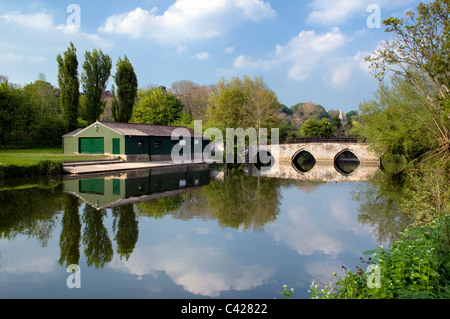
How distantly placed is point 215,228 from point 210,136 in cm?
2627

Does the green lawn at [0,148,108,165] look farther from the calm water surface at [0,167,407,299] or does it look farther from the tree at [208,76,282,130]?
the tree at [208,76,282,130]

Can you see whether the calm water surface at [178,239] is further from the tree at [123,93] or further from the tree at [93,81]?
the tree at [123,93]

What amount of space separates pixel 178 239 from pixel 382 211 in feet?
25.6

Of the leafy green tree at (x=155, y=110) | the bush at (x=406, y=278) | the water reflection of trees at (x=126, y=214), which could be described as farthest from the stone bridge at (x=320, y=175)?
the leafy green tree at (x=155, y=110)

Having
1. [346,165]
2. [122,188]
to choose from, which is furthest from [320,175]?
[122,188]

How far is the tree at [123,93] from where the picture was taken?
3841cm

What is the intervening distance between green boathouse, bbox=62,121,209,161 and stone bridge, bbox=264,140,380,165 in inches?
551

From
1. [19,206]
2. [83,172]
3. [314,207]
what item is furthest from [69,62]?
[314,207]

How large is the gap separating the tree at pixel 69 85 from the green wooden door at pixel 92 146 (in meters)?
5.71

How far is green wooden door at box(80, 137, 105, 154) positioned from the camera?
28.8 m

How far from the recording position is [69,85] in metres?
34.0

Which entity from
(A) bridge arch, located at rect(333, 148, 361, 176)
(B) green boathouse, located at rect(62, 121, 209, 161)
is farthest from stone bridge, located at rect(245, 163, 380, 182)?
(B) green boathouse, located at rect(62, 121, 209, 161)

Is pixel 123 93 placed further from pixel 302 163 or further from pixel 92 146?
pixel 302 163
